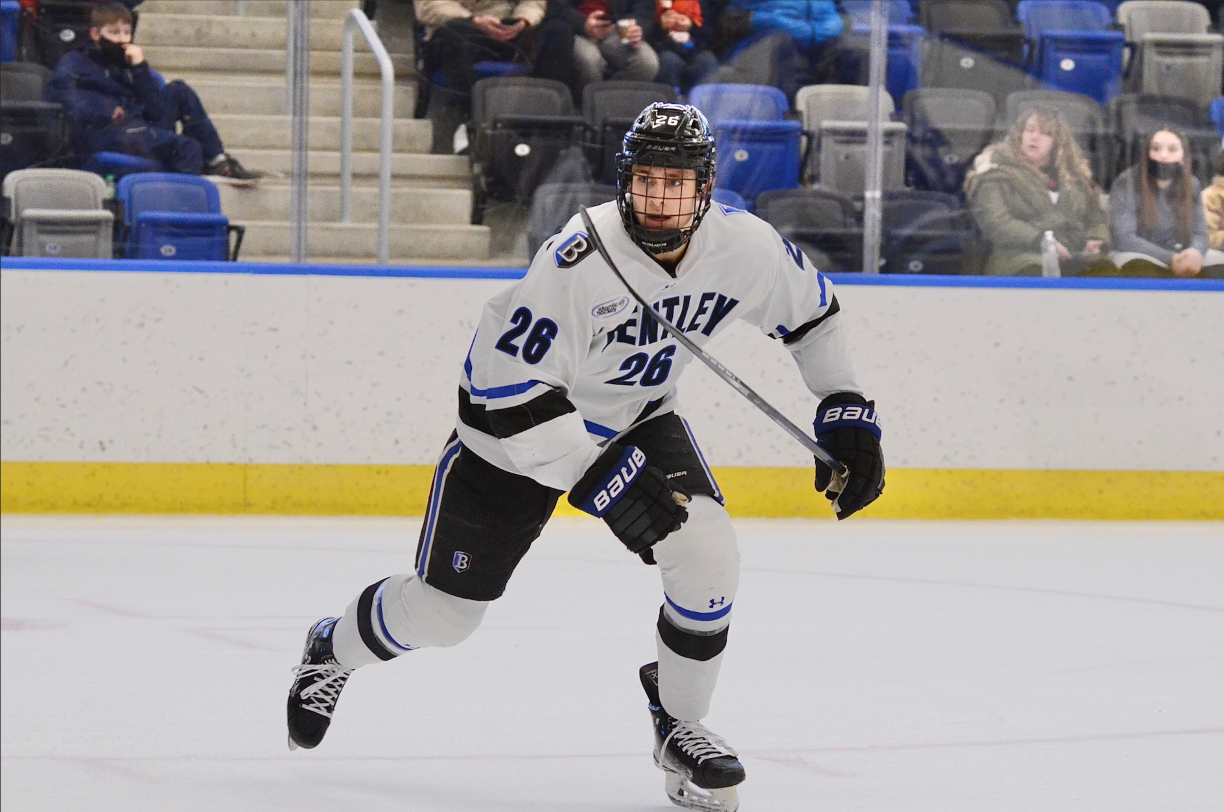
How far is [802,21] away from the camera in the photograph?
A: 5.41 metres

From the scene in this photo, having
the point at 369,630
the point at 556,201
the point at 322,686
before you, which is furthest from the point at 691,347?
the point at 556,201

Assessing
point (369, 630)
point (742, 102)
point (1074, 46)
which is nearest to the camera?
point (369, 630)

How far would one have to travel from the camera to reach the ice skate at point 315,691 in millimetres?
2564

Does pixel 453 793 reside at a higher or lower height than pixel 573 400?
lower

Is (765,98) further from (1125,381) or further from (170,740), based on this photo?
(170,740)

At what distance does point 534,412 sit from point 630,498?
0.62 ft

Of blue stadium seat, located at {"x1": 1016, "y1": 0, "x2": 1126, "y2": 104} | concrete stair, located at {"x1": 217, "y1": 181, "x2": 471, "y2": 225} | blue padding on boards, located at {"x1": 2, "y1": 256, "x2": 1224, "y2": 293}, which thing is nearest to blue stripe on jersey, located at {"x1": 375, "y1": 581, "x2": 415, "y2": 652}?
blue padding on boards, located at {"x1": 2, "y1": 256, "x2": 1224, "y2": 293}

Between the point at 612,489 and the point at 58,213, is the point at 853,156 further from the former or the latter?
the point at 612,489

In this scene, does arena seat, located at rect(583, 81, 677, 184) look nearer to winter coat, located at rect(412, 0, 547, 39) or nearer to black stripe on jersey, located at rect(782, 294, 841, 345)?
winter coat, located at rect(412, 0, 547, 39)

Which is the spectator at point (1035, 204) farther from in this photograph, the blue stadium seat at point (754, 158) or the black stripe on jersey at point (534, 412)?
the black stripe on jersey at point (534, 412)

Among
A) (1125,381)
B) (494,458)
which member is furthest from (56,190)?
(1125,381)

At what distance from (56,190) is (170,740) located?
121 inches

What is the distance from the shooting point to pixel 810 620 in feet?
12.5

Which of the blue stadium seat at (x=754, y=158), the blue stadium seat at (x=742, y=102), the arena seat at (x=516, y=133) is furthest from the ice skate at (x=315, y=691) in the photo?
the blue stadium seat at (x=742, y=102)
